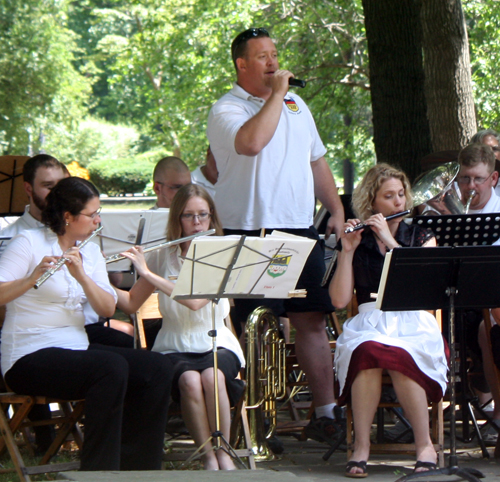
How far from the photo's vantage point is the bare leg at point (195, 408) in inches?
166

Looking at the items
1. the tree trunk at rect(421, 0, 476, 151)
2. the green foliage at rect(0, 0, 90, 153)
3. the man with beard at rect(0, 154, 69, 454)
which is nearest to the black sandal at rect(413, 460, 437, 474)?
the man with beard at rect(0, 154, 69, 454)

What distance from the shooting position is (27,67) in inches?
862

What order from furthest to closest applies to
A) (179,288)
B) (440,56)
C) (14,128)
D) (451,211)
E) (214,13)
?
(14,128), (214,13), (440,56), (451,211), (179,288)

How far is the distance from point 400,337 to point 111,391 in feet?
5.28

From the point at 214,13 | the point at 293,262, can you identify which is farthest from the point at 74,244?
the point at 214,13

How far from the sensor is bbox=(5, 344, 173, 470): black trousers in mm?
3834

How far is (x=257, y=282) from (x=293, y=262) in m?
0.21

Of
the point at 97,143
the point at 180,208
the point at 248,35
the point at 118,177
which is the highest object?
the point at 97,143

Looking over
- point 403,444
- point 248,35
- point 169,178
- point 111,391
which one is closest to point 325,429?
point 403,444

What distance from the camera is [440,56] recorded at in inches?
317

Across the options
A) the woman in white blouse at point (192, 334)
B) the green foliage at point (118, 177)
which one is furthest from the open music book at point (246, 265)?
the green foliage at point (118, 177)

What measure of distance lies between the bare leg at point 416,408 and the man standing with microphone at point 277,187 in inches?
28.1

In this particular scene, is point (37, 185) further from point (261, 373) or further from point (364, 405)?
point (364, 405)

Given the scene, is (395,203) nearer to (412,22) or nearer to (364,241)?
(364,241)
